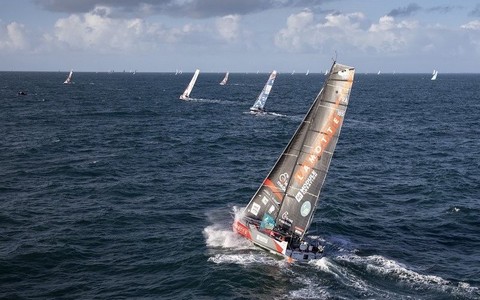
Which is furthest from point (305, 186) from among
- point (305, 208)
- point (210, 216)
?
point (210, 216)

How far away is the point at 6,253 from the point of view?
30.2 m

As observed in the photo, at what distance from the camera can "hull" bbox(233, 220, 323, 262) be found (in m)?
29.5

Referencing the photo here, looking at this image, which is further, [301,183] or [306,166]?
[301,183]

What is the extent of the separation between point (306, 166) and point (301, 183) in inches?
45.8

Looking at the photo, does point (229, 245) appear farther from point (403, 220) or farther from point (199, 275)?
point (403, 220)

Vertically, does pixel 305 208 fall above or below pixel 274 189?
below

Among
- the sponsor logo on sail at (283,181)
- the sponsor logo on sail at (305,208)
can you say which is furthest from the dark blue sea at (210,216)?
the sponsor logo on sail at (283,181)

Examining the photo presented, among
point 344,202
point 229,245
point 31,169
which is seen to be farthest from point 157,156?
point 229,245

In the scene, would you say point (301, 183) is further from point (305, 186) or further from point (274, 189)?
point (274, 189)

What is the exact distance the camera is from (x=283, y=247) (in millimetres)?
29500

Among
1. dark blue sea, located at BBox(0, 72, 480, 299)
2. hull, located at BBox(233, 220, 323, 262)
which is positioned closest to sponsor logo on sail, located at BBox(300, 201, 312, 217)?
hull, located at BBox(233, 220, 323, 262)

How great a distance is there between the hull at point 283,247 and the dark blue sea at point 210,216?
2.14ft

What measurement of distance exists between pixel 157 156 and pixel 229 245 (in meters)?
29.3

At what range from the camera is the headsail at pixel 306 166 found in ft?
94.9
